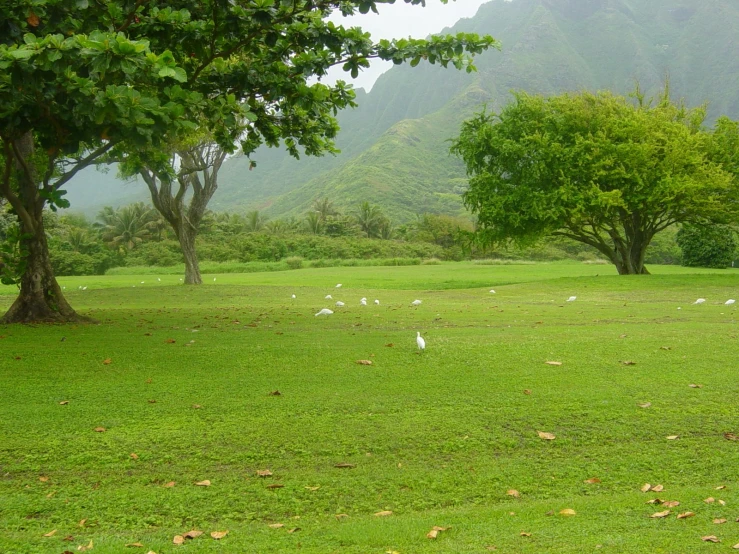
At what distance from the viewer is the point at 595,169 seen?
26.2 meters

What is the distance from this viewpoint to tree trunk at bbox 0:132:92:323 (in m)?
11.4

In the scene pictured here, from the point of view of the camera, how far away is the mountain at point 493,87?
100 metres

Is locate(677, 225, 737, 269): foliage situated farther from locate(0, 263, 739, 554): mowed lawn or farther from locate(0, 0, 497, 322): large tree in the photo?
locate(0, 0, 497, 322): large tree

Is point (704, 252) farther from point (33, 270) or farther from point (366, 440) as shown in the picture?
point (366, 440)

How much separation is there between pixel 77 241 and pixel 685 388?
176 feet

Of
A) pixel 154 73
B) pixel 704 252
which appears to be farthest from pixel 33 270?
pixel 704 252

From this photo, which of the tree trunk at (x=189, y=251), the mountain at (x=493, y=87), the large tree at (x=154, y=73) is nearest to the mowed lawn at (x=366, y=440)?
the large tree at (x=154, y=73)

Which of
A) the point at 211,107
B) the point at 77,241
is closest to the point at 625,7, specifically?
the point at 77,241

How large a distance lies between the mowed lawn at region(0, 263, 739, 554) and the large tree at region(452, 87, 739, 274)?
16343 millimetres

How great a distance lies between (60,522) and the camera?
4.70 metres


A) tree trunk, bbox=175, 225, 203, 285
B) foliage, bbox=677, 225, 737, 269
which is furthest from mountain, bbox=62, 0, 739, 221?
tree trunk, bbox=175, 225, 203, 285

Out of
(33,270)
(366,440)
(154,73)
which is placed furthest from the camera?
(33,270)

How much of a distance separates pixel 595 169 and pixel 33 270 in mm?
21389

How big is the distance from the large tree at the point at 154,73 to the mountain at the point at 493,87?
7576 cm
